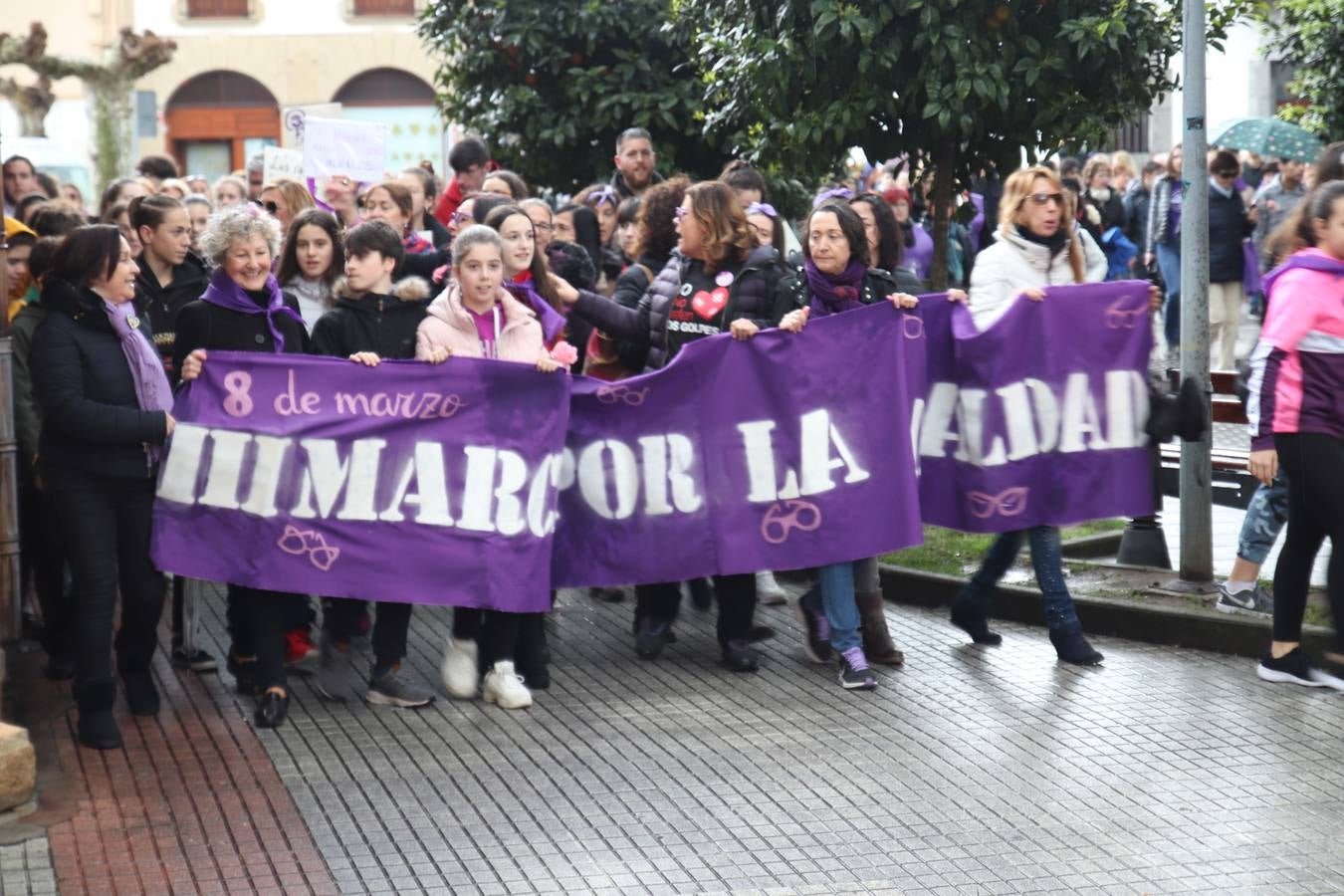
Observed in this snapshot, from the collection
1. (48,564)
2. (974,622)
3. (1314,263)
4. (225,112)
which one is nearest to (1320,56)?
(974,622)

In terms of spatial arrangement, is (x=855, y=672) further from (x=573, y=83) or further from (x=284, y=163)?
(x=573, y=83)

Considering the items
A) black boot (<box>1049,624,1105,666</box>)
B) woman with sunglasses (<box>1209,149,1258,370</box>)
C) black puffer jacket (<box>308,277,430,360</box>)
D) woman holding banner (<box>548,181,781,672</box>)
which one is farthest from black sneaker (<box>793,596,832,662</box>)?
woman with sunglasses (<box>1209,149,1258,370</box>)

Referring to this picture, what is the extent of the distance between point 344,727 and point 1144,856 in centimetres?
299

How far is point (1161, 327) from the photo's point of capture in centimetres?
1867

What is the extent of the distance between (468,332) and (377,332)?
35 cm

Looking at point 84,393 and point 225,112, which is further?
point 225,112

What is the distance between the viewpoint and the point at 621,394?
309 inches

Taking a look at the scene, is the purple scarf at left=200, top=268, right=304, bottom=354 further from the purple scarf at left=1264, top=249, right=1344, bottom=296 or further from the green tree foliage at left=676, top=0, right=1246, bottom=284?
the purple scarf at left=1264, top=249, right=1344, bottom=296

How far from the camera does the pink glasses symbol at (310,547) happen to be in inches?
294

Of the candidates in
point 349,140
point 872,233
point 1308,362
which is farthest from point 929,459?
point 349,140

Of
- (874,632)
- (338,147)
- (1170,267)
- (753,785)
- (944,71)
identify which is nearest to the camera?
(753,785)

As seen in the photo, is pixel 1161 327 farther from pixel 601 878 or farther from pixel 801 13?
pixel 601 878

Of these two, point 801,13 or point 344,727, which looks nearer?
point 344,727

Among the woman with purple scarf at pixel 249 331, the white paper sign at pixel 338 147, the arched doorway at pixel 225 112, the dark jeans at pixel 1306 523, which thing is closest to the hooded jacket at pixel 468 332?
the woman with purple scarf at pixel 249 331
